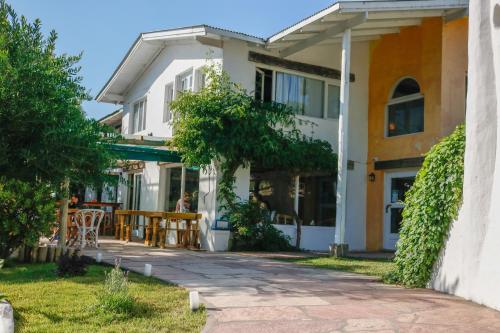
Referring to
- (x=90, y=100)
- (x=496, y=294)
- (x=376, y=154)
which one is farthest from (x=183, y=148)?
(x=496, y=294)

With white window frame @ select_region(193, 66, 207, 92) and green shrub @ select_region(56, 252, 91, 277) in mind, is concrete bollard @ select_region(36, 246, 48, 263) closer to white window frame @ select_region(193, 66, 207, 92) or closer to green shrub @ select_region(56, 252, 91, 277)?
green shrub @ select_region(56, 252, 91, 277)

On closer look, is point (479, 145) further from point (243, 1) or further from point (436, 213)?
point (243, 1)

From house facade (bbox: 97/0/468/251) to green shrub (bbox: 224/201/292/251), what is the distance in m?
0.39

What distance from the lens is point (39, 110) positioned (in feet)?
27.1

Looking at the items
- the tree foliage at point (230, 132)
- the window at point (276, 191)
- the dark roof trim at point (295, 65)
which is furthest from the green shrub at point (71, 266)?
the dark roof trim at point (295, 65)

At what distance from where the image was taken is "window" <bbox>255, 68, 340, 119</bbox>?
14523 mm

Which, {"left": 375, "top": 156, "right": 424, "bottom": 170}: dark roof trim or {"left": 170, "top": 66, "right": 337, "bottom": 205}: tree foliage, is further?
{"left": 375, "top": 156, "right": 424, "bottom": 170}: dark roof trim

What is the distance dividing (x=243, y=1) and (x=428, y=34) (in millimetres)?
6517

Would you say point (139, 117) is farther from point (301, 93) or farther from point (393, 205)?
point (393, 205)

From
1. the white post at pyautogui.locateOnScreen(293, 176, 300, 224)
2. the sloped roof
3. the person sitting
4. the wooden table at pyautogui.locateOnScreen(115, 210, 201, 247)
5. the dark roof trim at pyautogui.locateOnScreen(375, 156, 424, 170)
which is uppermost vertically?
the sloped roof

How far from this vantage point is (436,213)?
278 inches

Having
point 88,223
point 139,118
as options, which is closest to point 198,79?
point 88,223

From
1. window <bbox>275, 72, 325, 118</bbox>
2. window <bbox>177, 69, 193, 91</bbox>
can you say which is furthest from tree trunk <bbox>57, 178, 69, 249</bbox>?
window <bbox>275, 72, 325, 118</bbox>

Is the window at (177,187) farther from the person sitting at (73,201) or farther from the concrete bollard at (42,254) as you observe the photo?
the concrete bollard at (42,254)
